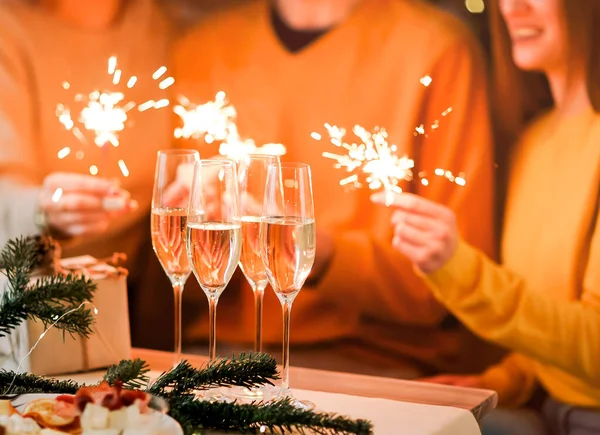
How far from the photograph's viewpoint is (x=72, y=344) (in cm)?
114

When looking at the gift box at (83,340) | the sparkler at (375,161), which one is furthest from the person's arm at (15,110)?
the gift box at (83,340)

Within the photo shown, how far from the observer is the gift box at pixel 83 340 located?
1.13 meters

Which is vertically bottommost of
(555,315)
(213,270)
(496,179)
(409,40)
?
(555,315)

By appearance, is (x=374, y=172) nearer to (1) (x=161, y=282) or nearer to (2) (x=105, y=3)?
(1) (x=161, y=282)

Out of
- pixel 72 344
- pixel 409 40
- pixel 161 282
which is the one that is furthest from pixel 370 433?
pixel 161 282

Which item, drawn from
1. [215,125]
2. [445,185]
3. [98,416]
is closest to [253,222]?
[98,416]

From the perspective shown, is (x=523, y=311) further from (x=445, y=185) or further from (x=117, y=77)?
(x=117, y=77)

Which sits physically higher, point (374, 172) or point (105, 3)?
point (105, 3)

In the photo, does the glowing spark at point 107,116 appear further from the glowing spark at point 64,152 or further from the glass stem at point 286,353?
the glass stem at point 286,353

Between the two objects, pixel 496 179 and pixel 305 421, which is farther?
pixel 496 179

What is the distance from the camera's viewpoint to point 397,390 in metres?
1.13

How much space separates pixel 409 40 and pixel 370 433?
163 centimetres

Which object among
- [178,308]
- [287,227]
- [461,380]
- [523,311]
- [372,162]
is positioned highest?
[372,162]

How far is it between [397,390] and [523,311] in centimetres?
113
